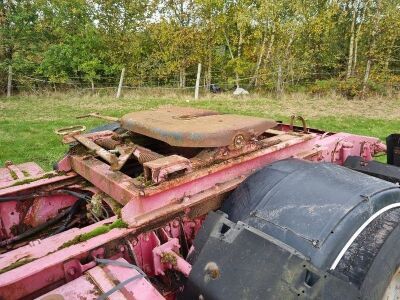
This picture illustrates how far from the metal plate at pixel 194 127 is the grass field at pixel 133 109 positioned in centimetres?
371

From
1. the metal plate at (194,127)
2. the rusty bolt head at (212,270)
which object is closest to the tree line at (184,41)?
the metal plate at (194,127)

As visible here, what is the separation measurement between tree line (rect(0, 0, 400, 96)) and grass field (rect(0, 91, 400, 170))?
2.46 metres

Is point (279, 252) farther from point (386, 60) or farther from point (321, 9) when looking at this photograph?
point (321, 9)

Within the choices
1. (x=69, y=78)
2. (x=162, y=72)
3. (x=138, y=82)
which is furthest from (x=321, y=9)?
(x=69, y=78)

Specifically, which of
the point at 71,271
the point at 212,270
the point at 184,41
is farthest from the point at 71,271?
the point at 184,41

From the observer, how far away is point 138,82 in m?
16.2

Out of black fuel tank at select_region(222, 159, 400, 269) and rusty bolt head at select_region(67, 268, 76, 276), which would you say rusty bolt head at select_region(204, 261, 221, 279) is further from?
rusty bolt head at select_region(67, 268, 76, 276)

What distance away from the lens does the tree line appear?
1538 centimetres

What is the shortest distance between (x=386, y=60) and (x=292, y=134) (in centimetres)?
1326

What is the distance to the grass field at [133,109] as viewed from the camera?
7.12 meters

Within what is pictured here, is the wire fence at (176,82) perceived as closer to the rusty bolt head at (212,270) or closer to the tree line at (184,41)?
the tree line at (184,41)

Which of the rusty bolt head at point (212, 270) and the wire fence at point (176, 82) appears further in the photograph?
the wire fence at point (176, 82)

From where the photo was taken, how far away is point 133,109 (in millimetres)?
10977

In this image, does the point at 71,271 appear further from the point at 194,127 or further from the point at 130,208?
the point at 194,127
